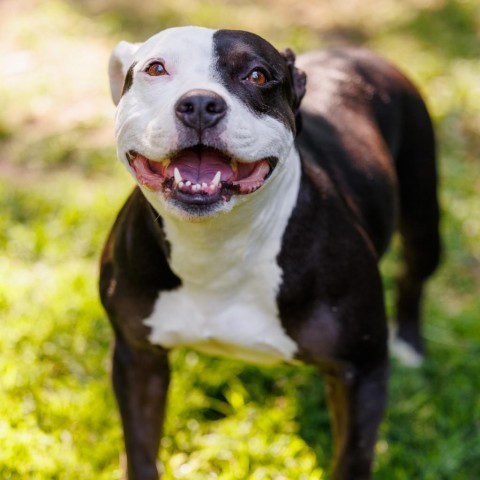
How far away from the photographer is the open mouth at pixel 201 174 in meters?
2.47

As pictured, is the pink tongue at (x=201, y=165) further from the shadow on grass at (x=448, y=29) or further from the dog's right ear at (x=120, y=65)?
the shadow on grass at (x=448, y=29)

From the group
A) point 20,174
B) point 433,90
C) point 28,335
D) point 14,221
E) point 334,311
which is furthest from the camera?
point 433,90

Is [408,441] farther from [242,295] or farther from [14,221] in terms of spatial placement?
[14,221]

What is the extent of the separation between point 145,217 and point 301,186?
53cm

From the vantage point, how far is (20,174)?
5.53 m

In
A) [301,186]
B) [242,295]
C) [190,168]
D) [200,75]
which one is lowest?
[242,295]

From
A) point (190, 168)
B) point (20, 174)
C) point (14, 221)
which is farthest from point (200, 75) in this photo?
point (20, 174)

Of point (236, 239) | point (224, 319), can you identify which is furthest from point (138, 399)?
point (236, 239)

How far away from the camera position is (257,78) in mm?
2633

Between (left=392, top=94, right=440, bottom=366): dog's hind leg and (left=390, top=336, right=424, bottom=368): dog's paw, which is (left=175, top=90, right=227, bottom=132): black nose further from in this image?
(left=390, top=336, right=424, bottom=368): dog's paw

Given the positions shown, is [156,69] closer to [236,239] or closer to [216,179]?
[216,179]

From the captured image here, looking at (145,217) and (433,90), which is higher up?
(145,217)

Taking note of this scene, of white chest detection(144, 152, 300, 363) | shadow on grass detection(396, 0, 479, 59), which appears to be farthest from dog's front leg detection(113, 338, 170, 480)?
shadow on grass detection(396, 0, 479, 59)

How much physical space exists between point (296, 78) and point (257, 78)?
1.21 feet
